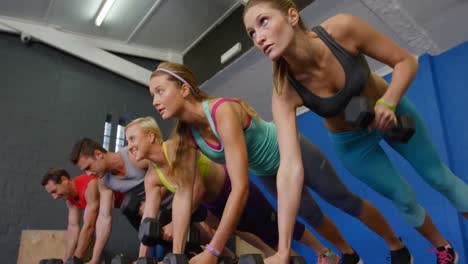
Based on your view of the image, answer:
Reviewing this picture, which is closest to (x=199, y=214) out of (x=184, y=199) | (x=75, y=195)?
(x=184, y=199)

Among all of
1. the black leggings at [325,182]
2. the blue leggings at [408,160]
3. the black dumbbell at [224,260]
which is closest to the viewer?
the black dumbbell at [224,260]

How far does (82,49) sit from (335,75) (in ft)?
10.6

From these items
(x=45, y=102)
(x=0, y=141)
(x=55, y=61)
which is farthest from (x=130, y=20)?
(x=0, y=141)

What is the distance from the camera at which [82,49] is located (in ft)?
12.4

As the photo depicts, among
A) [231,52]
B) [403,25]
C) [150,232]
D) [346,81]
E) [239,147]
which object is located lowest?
[150,232]

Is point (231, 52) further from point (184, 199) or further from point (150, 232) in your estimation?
point (150, 232)

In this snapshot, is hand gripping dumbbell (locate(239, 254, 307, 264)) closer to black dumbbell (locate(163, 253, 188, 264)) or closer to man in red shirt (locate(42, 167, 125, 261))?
black dumbbell (locate(163, 253, 188, 264))

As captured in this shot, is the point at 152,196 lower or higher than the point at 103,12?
lower

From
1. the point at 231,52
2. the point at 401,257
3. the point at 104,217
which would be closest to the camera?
the point at 401,257

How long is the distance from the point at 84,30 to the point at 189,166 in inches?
113

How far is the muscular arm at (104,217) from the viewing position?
2.17m

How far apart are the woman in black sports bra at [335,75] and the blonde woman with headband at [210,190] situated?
524 millimetres

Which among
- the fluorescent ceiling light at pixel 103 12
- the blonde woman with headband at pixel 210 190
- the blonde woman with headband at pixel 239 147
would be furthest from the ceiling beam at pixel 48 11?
the blonde woman with headband at pixel 239 147

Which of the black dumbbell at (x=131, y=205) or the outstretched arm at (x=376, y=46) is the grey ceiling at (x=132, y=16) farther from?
the outstretched arm at (x=376, y=46)
